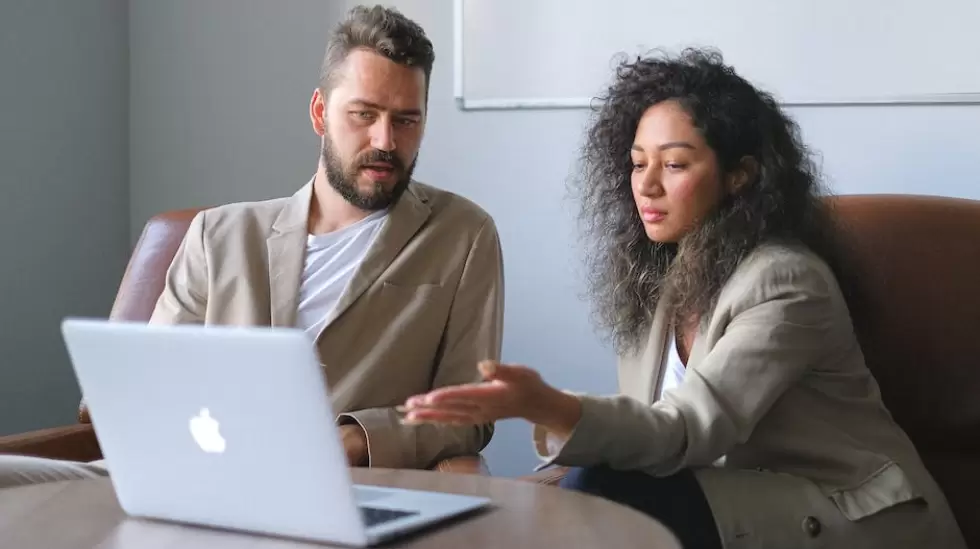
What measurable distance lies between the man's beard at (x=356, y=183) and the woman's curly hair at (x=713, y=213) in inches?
13.0

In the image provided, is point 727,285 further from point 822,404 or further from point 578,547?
point 578,547

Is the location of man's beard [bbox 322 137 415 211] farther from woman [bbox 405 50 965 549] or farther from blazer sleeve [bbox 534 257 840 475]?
blazer sleeve [bbox 534 257 840 475]

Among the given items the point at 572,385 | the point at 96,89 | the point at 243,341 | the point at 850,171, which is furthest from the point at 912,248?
the point at 96,89

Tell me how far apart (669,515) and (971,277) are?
667mm

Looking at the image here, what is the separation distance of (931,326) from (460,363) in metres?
0.74

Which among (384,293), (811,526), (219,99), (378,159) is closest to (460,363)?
(384,293)

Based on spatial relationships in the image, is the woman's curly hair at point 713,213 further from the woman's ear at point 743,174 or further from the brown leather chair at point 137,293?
the brown leather chair at point 137,293

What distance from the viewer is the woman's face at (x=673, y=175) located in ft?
5.75

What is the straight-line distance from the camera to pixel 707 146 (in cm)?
175

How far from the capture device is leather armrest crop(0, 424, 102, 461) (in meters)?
1.98

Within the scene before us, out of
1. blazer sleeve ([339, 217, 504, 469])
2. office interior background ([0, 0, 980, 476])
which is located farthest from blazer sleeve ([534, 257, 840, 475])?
office interior background ([0, 0, 980, 476])

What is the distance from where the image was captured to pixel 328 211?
6.95ft

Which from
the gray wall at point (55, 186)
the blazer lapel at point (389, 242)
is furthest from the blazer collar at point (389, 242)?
the gray wall at point (55, 186)

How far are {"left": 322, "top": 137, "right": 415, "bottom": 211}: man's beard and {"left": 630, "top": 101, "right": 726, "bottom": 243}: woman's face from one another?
0.45 metres
